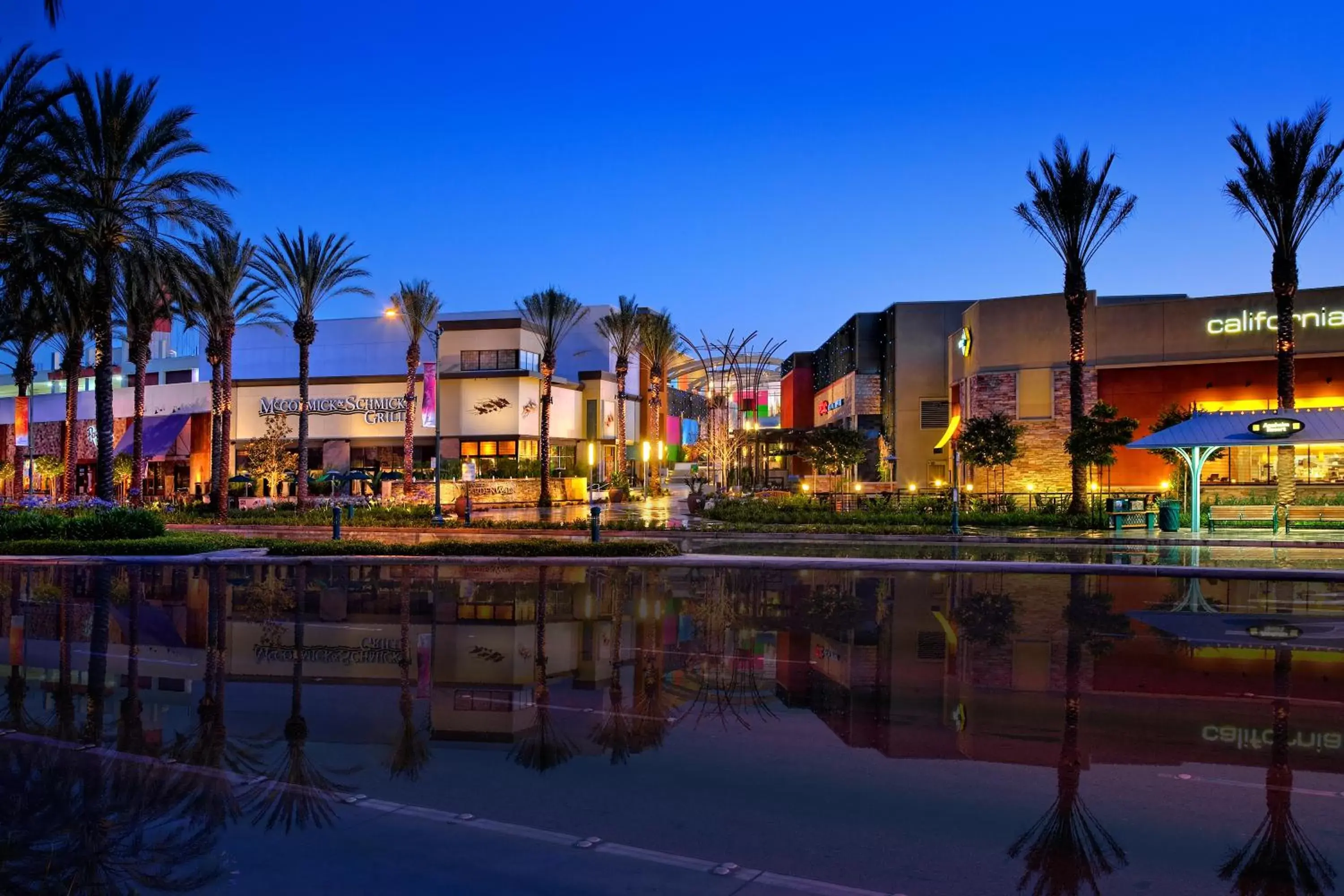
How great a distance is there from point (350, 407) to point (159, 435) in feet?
38.8

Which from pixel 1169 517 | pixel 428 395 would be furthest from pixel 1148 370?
pixel 428 395

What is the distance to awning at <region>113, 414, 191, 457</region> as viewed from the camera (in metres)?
59.6

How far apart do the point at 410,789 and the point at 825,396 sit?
71205mm

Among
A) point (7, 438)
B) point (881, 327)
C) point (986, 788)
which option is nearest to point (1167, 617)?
point (986, 788)

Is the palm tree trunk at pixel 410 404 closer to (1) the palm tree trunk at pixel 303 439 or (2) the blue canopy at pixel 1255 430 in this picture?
(1) the palm tree trunk at pixel 303 439

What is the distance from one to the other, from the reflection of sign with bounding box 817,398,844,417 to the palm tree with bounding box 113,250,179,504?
42.7 meters

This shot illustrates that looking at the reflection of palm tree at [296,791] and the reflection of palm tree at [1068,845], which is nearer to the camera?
the reflection of palm tree at [1068,845]

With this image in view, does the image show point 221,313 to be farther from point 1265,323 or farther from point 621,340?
point 1265,323

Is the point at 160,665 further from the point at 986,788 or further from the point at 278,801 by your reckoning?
the point at 986,788

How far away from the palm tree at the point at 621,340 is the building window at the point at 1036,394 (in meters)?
26.5

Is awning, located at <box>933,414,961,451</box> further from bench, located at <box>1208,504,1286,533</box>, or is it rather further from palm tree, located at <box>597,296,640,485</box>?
palm tree, located at <box>597,296,640,485</box>

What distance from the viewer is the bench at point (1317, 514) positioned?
3634 centimetres

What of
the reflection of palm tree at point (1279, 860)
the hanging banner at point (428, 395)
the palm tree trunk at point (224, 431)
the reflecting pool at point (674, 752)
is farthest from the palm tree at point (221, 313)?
the reflection of palm tree at point (1279, 860)

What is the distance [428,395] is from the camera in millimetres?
60000
